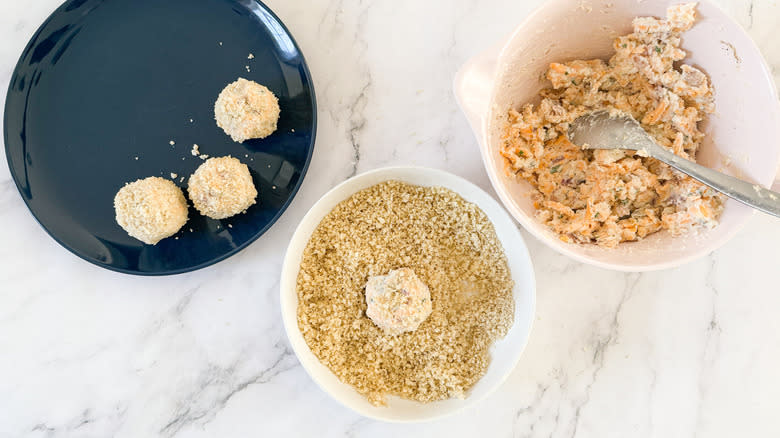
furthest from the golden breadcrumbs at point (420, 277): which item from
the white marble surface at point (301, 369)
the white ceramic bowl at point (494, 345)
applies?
the white marble surface at point (301, 369)

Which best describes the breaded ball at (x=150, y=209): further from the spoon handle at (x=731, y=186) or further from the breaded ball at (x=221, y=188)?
the spoon handle at (x=731, y=186)

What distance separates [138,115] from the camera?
1591mm

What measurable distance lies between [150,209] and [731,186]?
4.65ft

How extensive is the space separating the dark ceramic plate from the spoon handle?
957mm

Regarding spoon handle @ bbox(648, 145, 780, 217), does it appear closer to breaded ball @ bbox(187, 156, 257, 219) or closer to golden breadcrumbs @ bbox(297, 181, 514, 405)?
golden breadcrumbs @ bbox(297, 181, 514, 405)

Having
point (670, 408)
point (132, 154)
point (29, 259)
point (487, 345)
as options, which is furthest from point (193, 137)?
point (670, 408)

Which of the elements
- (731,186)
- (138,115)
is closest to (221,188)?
(138,115)

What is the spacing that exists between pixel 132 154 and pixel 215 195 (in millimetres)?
318

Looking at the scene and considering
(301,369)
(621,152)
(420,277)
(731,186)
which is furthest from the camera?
(301,369)

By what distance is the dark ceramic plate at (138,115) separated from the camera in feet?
5.15

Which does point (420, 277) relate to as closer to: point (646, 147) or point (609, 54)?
point (646, 147)

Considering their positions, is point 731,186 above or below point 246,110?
below

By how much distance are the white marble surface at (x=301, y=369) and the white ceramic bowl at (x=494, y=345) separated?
0.15m

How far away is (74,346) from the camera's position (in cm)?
Result: 168
